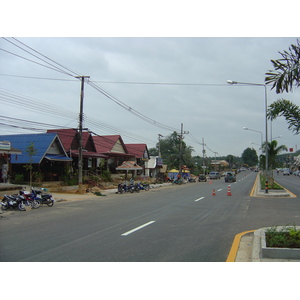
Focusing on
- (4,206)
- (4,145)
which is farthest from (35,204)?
(4,145)

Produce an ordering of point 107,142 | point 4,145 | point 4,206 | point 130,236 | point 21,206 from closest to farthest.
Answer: point 130,236 < point 4,206 < point 21,206 < point 4,145 < point 107,142

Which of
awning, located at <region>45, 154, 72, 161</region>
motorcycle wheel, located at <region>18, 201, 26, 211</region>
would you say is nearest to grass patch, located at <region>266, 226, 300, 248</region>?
motorcycle wheel, located at <region>18, 201, 26, 211</region>

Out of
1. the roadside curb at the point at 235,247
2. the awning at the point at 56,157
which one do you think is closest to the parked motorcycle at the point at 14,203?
the roadside curb at the point at 235,247

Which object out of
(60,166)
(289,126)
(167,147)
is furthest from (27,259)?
(167,147)

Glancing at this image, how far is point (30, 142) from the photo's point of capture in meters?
29.7

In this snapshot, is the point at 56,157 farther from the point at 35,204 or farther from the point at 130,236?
the point at 130,236

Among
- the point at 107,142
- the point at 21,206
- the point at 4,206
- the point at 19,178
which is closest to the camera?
the point at 4,206

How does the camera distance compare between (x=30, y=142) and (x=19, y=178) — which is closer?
(x=19, y=178)

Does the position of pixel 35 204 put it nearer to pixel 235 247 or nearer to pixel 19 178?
pixel 235 247

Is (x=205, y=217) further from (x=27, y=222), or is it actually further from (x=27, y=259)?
(x=27, y=259)

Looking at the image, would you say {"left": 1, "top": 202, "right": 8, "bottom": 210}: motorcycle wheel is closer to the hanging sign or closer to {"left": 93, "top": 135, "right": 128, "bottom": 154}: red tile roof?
the hanging sign

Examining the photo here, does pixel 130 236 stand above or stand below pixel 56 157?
below

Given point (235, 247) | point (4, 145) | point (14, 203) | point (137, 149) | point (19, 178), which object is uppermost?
point (137, 149)

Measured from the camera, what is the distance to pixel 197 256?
6605mm
